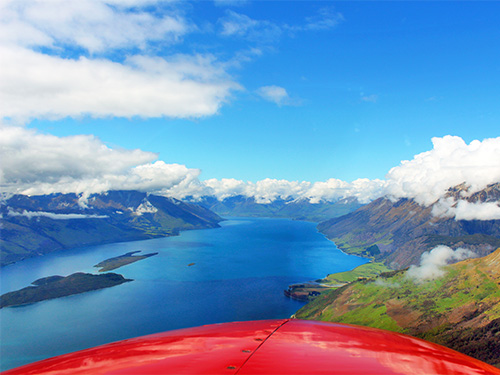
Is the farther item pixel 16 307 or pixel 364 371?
pixel 16 307

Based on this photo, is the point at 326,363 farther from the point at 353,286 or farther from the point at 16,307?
the point at 16,307

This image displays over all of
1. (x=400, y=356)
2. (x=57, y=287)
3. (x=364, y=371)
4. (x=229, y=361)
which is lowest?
(x=57, y=287)

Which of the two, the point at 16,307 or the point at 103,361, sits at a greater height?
the point at 103,361

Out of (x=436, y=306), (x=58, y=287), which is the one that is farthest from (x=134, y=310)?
(x=436, y=306)

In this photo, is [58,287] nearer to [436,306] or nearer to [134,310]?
[134,310]

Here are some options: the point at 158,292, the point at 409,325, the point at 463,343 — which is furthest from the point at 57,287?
the point at 463,343

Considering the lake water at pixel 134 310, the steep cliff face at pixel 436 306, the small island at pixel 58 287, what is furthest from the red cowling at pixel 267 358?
the small island at pixel 58 287

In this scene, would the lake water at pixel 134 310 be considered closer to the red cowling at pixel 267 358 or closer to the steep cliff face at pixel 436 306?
the steep cliff face at pixel 436 306
